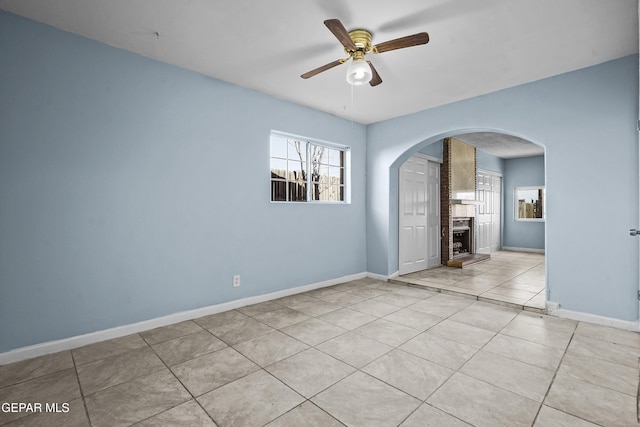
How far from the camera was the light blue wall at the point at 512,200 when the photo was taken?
842 cm

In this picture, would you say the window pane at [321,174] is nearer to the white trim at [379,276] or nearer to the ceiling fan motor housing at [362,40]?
the white trim at [379,276]

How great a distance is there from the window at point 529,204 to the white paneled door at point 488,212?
0.49 metres

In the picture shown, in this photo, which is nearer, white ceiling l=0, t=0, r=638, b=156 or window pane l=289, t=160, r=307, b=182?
white ceiling l=0, t=0, r=638, b=156

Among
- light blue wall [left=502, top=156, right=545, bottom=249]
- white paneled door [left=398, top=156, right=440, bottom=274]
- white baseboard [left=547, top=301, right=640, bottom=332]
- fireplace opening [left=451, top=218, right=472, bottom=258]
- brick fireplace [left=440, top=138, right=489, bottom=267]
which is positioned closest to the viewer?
white baseboard [left=547, top=301, right=640, bottom=332]

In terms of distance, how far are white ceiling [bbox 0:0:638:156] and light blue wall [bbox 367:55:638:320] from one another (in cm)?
23

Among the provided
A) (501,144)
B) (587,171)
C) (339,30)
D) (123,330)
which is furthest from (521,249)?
(123,330)

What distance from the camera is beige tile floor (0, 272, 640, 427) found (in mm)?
1754

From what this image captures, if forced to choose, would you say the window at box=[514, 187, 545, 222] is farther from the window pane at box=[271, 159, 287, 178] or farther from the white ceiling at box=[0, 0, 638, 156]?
the window pane at box=[271, 159, 287, 178]

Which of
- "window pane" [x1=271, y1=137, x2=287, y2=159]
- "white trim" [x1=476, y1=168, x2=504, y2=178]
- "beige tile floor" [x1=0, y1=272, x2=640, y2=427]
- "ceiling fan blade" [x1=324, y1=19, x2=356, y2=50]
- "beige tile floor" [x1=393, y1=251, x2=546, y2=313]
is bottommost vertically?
"beige tile floor" [x1=0, y1=272, x2=640, y2=427]

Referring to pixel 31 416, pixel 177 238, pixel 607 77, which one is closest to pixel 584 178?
pixel 607 77

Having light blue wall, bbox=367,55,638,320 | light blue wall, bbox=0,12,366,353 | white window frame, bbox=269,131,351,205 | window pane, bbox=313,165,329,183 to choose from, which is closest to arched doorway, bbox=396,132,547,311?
light blue wall, bbox=367,55,638,320

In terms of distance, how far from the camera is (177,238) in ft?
10.6

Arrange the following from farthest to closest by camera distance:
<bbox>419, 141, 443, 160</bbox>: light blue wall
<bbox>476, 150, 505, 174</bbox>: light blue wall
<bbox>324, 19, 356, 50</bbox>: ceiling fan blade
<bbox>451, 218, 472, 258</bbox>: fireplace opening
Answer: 1. <bbox>476, 150, 505, 174</bbox>: light blue wall
2. <bbox>451, 218, 472, 258</bbox>: fireplace opening
3. <bbox>419, 141, 443, 160</bbox>: light blue wall
4. <bbox>324, 19, 356, 50</bbox>: ceiling fan blade

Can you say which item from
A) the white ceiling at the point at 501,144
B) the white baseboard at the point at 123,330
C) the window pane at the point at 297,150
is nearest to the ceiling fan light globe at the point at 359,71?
the window pane at the point at 297,150
